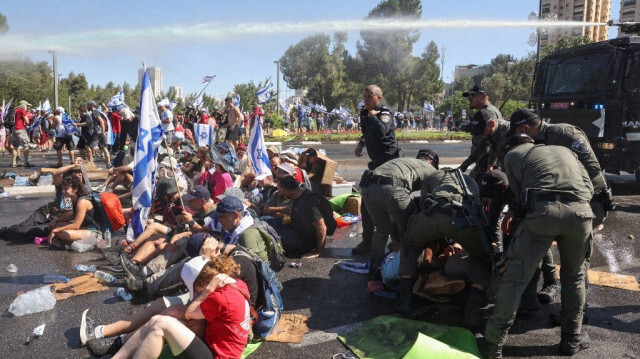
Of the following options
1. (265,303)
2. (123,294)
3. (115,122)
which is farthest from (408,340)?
(115,122)

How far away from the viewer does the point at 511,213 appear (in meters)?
4.80

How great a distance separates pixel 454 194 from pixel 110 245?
4573 millimetres

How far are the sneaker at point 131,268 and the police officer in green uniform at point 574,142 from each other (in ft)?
12.5

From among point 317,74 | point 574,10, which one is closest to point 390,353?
point 317,74

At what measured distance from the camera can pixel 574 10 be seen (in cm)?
6294

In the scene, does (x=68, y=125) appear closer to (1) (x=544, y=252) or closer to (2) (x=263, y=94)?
(2) (x=263, y=94)

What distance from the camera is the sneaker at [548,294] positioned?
4.91 meters

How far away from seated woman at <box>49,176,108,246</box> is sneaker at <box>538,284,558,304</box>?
527 centimetres

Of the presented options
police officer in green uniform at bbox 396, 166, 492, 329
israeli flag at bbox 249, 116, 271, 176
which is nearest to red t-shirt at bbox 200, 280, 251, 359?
police officer in green uniform at bbox 396, 166, 492, 329

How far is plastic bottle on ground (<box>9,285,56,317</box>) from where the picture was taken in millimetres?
4664

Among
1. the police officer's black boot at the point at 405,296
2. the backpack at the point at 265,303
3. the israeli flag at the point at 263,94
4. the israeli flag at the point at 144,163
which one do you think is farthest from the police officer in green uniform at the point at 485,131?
the israeli flag at the point at 263,94

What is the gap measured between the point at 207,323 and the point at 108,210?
12.4ft

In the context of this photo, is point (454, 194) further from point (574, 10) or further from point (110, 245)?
point (574, 10)

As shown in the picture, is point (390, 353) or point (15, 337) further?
point (15, 337)
